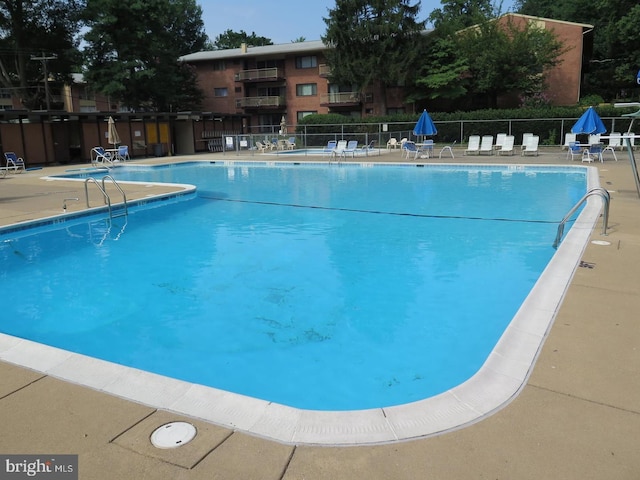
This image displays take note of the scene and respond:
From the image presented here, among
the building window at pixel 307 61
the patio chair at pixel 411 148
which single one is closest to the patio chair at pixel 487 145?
the patio chair at pixel 411 148

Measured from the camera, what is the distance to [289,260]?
818 centimetres

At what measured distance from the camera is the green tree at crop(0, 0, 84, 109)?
36.6 metres

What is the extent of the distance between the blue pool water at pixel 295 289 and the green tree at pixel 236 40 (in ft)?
190

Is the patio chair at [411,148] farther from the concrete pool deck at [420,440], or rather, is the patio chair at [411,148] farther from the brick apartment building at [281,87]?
the concrete pool deck at [420,440]

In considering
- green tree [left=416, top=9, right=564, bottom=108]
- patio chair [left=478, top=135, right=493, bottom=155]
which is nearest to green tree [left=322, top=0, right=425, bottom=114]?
green tree [left=416, top=9, right=564, bottom=108]

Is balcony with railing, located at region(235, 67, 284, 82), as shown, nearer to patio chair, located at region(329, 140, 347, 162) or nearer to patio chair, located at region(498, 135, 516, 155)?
patio chair, located at region(329, 140, 347, 162)

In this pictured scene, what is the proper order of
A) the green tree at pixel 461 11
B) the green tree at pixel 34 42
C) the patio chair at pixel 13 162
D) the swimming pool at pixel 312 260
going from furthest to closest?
the green tree at pixel 461 11 < the green tree at pixel 34 42 < the patio chair at pixel 13 162 < the swimming pool at pixel 312 260

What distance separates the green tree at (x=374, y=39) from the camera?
34844mm

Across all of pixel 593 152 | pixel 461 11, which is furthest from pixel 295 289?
pixel 461 11

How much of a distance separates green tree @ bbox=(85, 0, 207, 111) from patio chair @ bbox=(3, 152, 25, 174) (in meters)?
16.3

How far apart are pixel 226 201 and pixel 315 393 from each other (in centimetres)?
1029

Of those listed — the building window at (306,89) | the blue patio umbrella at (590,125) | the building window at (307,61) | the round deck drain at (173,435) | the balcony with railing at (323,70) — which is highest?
the building window at (307,61)

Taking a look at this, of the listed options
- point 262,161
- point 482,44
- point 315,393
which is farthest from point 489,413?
point 482,44

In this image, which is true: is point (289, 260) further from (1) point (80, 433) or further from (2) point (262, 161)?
(2) point (262, 161)
